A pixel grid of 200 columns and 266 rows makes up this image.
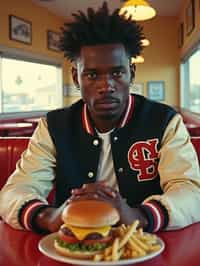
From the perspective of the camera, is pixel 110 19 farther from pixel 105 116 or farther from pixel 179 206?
pixel 179 206

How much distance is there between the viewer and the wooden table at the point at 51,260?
0.86m

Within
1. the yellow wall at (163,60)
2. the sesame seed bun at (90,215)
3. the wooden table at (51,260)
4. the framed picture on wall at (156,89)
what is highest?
the yellow wall at (163,60)

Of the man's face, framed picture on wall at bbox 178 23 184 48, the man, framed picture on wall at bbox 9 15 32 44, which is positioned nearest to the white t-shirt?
the man

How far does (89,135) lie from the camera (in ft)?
4.60

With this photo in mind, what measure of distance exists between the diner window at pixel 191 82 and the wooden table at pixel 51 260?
221 inches

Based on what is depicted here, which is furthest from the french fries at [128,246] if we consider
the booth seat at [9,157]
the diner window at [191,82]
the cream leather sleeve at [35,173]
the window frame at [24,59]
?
the diner window at [191,82]

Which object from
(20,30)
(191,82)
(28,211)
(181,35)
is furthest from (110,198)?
(181,35)

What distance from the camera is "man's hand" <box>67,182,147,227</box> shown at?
3.22ft

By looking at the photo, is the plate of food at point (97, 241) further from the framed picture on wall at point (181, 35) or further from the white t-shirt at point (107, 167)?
the framed picture on wall at point (181, 35)

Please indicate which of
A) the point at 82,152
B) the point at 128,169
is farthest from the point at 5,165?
the point at 128,169

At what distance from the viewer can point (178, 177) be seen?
122 centimetres

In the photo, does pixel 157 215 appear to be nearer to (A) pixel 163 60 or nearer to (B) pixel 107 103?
(B) pixel 107 103

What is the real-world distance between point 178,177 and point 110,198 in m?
0.30

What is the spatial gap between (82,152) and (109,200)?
0.41 m
